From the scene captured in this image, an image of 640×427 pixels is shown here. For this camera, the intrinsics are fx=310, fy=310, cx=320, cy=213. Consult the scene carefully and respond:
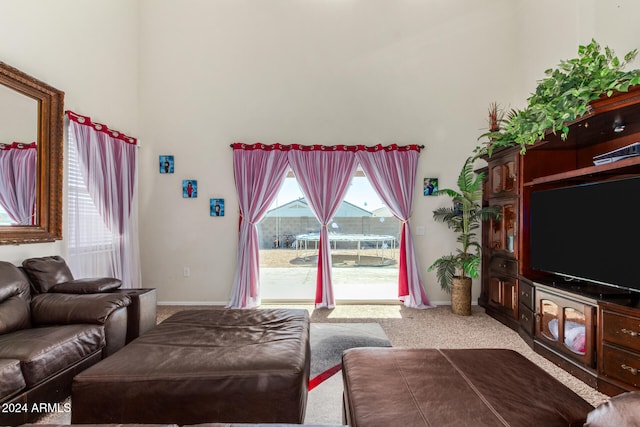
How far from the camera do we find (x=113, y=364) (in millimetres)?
1566

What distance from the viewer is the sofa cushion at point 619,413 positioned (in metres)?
0.75

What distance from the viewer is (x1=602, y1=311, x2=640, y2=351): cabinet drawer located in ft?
6.51

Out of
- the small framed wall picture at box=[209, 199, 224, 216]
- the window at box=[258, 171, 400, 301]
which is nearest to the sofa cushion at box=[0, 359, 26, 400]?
the small framed wall picture at box=[209, 199, 224, 216]

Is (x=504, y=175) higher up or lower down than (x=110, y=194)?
higher up

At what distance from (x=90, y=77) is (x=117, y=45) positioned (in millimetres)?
733

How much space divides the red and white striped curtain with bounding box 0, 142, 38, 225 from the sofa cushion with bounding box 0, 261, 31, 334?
58cm

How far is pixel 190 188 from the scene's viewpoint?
4.44m

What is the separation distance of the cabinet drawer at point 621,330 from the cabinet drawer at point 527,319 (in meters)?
0.77

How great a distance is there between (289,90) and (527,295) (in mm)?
3850

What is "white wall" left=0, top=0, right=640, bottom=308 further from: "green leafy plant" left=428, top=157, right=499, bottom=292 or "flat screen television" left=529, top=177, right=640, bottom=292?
"flat screen television" left=529, top=177, right=640, bottom=292

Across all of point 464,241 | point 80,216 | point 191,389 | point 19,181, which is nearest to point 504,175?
point 464,241

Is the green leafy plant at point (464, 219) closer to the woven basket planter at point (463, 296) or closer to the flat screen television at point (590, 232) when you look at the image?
the woven basket planter at point (463, 296)

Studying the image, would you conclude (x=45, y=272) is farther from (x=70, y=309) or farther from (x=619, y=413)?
(x=619, y=413)

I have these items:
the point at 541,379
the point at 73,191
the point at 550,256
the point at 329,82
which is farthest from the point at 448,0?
the point at 73,191
